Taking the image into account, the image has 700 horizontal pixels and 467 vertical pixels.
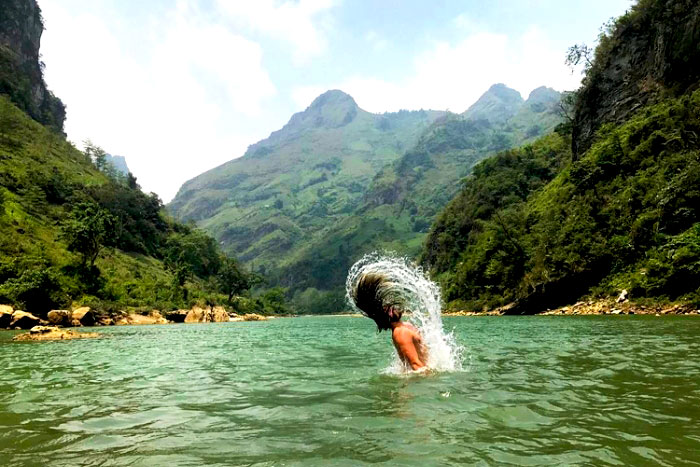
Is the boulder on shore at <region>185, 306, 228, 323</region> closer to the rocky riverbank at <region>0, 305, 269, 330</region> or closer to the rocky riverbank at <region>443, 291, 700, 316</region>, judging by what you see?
the rocky riverbank at <region>0, 305, 269, 330</region>

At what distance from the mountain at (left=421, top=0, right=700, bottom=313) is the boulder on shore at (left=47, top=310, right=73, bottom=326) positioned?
5977 cm

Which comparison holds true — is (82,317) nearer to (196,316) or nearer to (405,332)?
(196,316)

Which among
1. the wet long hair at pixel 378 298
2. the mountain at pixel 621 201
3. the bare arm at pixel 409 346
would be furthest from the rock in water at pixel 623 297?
the wet long hair at pixel 378 298

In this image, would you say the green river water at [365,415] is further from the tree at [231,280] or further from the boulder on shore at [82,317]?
the tree at [231,280]

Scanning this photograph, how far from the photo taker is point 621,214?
57406 millimetres

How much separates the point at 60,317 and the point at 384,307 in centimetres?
5365

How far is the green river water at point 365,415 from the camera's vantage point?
569 centimetres

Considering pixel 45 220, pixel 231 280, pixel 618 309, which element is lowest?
pixel 618 309

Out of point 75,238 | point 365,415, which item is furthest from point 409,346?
point 75,238

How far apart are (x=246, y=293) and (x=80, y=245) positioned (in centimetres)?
9004

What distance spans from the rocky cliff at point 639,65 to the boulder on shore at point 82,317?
81.2 metres

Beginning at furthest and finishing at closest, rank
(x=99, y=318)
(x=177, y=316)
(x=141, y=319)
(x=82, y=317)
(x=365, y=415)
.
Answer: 1. (x=177, y=316)
2. (x=141, y=319)
3. (x=99, y=318)
4. (x=82, y=317)
5. (x=365, y=415)

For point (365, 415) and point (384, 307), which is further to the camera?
point (384, 307)

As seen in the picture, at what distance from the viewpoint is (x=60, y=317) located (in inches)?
2050
